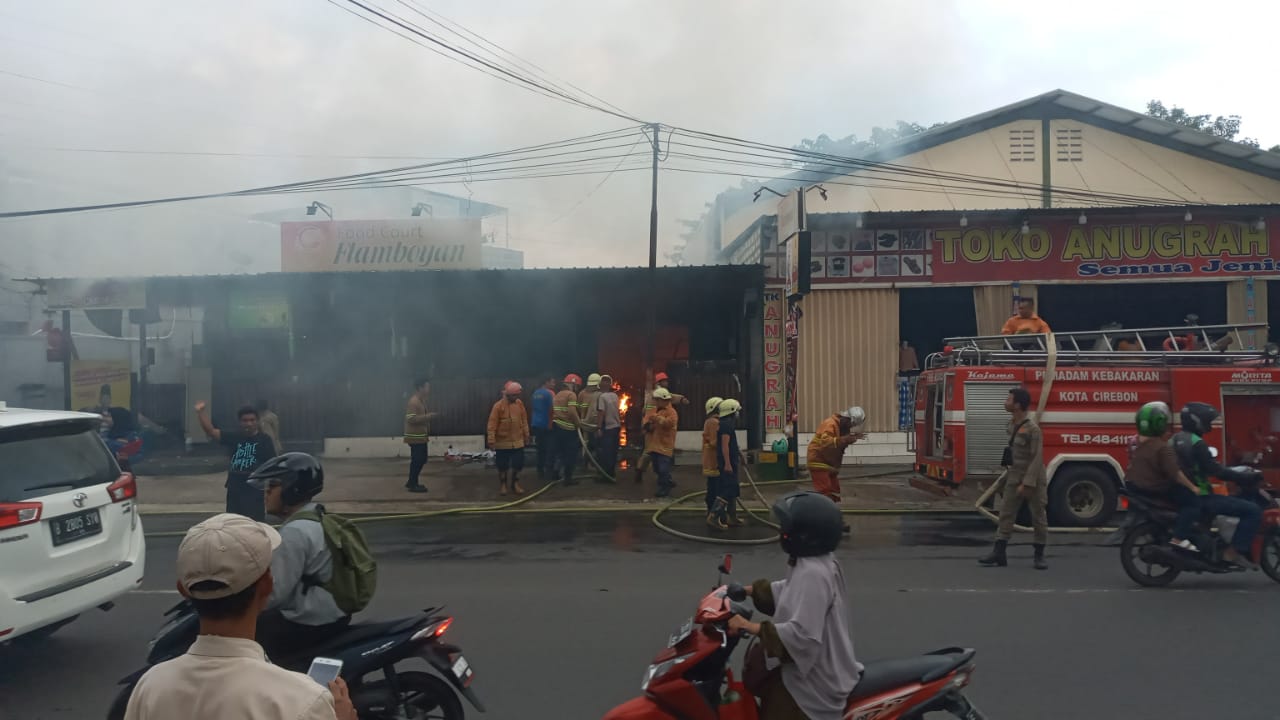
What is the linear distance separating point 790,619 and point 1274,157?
73.5 feet

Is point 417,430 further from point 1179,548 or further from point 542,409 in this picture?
point 1179,548

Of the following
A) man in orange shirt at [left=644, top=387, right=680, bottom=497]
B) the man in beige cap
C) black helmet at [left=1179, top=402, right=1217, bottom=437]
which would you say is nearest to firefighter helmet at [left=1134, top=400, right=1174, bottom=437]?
black helmet at [left=1179, top=402, right=1217, bottom=437]

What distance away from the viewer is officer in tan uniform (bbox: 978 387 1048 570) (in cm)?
793

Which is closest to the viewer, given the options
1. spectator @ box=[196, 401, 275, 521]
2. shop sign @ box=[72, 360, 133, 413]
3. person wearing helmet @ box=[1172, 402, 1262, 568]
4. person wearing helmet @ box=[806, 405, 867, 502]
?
person wearing helmet @ box=[1172, 402, 1262, 568]

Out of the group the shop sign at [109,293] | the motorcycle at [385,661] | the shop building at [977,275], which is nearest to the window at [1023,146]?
the shop building at [977,275]

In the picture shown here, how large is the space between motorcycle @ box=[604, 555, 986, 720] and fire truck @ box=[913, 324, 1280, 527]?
7.65 m

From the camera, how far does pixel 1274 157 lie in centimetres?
1983

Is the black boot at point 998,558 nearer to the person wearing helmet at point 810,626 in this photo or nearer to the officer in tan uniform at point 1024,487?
the officer in tan uniform at point 1024,487

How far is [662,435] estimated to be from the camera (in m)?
12.0

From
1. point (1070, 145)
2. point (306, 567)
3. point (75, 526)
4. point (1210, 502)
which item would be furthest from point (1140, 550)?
point (1070, 145)

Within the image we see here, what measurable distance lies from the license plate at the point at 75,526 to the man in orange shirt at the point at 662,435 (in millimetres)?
7364

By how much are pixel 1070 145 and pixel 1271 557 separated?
1715cm

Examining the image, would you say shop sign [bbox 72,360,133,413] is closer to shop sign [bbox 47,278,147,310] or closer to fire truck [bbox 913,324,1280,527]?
shop sign [bbox 47,278,147,310]

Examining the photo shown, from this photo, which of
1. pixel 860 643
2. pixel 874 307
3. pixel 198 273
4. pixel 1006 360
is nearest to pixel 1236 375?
pixel 1006 360
